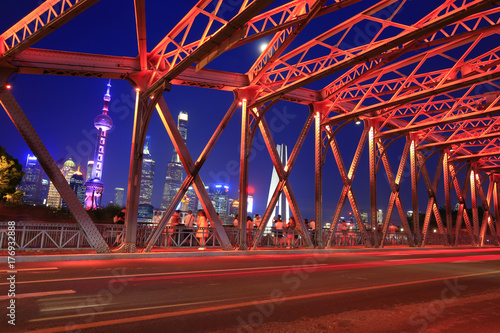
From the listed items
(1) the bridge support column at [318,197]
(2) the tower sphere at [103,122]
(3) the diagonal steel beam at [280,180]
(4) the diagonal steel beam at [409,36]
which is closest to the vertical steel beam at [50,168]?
(3) the diagonal steel beam at [280,180]

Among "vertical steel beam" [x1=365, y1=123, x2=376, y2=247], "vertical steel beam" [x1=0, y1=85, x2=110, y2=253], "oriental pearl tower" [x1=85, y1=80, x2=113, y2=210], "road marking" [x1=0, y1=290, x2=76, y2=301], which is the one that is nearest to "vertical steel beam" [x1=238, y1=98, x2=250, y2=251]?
"vertical steel beam" [x1=0, y1=85, x2=110, y2=253]

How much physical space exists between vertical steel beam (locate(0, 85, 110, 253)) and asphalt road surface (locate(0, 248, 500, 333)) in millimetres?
4416

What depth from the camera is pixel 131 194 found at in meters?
15.0

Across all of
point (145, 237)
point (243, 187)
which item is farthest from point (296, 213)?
point (145, 237)

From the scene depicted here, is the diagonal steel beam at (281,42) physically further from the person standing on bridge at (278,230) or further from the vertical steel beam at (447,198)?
the vertical steel beam at (447,198)

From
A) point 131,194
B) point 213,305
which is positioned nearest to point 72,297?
point 213,305

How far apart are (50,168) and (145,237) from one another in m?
4.88

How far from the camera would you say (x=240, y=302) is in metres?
5.97

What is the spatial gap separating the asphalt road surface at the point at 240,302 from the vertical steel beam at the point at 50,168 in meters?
4.42

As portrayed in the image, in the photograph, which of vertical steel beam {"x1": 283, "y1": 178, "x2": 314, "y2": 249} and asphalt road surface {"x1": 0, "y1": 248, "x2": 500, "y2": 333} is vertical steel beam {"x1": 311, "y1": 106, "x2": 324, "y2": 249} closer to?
vertical steel beam {"x1": 283, "y1": 178, "x2": 314, "y2": 249}

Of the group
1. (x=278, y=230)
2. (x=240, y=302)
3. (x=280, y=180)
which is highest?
(x=280, y=180)

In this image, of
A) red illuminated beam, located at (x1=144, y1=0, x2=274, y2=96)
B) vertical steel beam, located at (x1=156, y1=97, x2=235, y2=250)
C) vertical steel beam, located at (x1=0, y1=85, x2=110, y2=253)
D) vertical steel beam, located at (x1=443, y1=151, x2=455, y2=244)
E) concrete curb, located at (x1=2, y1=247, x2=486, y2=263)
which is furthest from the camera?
vertical steel beam, located at (x1=443, y1=151, x2=455, y2=244)

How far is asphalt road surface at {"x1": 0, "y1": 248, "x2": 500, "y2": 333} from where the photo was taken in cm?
470

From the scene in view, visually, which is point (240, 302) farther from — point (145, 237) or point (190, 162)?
point (190, 162)
